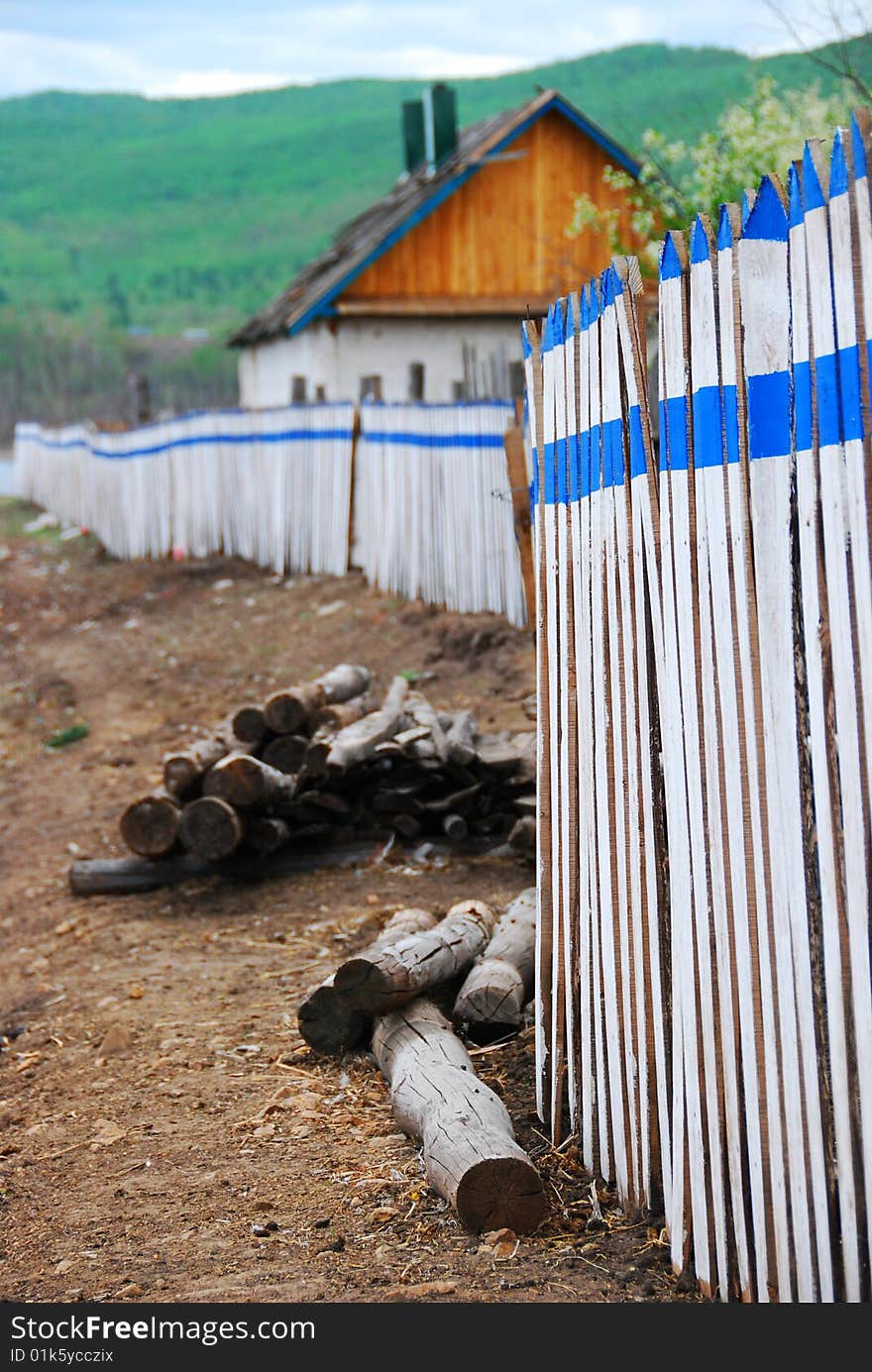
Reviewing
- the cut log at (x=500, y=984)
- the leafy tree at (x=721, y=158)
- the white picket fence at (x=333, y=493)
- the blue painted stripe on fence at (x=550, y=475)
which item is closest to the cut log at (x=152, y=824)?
the cut log at (x=500, y=984)

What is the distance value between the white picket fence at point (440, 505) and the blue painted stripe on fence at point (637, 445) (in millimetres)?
7778

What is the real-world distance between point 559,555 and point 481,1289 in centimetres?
185

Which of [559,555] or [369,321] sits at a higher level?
[369,321]

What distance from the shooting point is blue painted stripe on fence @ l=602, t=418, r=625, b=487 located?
10.9 ft

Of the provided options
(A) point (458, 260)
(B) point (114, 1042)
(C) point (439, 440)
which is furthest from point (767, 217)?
(A) point (458, 260)

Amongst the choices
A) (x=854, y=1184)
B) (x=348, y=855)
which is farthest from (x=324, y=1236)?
(x=348, y=855)

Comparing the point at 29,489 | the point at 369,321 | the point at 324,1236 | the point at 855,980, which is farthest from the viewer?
the point at 29,489

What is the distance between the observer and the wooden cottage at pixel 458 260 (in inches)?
856

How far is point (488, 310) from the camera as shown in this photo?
22.5 m

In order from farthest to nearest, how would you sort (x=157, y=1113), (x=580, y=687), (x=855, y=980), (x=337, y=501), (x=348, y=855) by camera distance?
(x=337, y=501), (x=348, y=855), (x=157, y=1113), (x=580, y=687), (x=855, y=980)

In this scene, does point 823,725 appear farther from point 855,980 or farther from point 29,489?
point 29,489

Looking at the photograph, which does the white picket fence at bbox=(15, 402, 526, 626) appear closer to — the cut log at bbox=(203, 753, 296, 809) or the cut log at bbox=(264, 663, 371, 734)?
the cut log at bbox=(264, 663, 371, 734)

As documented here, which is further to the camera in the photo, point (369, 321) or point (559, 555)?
point (369, 321)

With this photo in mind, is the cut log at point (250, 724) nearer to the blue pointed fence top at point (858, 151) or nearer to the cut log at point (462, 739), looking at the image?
the cut log at point (462, 739)
